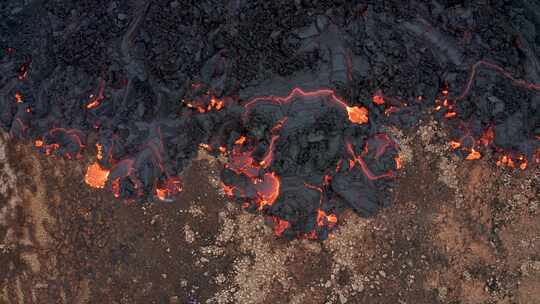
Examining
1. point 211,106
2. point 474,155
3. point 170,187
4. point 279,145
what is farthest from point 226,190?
point 474,155

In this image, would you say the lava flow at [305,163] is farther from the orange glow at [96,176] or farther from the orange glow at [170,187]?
the orange glow at [96,176]

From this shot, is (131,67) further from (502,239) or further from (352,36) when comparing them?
(502,239)

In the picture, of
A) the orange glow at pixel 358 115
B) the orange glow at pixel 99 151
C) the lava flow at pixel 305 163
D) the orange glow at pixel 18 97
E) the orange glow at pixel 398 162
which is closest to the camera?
the lava flow at pixel 305 163

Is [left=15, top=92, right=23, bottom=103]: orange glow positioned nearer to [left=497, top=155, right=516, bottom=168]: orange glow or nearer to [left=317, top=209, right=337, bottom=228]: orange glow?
[left=317, top=209, right=337, bottom=228]: orange glow

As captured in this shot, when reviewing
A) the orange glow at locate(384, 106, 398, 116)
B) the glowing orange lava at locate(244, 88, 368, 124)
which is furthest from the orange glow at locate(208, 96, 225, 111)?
the orange glow at locate(384, 106, 398, 116)

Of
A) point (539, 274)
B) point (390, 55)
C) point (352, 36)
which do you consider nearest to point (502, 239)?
point (539, 274)

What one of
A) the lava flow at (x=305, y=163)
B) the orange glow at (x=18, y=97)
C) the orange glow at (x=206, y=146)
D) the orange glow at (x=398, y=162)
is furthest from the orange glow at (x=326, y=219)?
the orange glow at (x=18, y=97)

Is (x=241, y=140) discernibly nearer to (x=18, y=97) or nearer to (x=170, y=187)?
(x=170, y=187)
